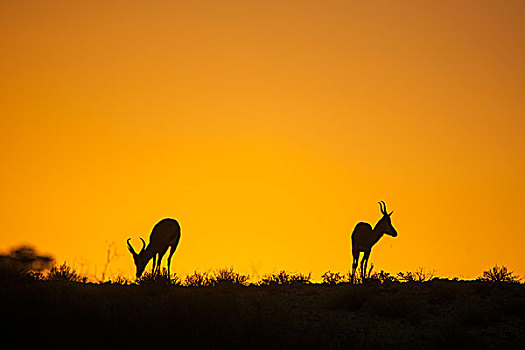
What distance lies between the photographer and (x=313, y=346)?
1555cm

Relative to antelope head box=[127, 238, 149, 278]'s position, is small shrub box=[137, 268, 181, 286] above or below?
below

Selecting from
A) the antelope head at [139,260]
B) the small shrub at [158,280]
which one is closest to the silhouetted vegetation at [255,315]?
the small shrub at [158,280]

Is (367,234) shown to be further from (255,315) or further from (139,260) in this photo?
(255,315)

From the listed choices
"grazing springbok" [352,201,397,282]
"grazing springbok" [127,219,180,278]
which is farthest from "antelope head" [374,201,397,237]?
"grazing springbok" [127,219,180,278]

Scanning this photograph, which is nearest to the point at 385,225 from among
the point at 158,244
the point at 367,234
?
the point at 367,234

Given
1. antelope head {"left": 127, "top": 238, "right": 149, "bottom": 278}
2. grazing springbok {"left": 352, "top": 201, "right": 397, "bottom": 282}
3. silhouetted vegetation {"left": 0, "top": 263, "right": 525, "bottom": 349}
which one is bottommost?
silhouetted vegetation {"left": 0, "top": 263, "right": 525, "bottom": 349}

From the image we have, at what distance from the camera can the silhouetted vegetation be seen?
15758 mm

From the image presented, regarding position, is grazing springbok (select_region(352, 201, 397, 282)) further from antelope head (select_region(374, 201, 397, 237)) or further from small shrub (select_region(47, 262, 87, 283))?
small shrub (select_region(47, 262, 87, 283))

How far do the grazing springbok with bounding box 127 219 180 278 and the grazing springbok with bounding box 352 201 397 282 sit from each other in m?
6.43

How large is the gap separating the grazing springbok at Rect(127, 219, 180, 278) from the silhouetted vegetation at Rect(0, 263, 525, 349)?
5173mm

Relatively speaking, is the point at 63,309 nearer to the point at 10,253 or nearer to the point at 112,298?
the point at 112,298

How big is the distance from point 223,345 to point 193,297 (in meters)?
1.92

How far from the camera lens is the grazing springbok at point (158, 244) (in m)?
25.3

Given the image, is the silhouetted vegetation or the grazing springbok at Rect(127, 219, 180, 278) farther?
the grazing springbok at Rect(127, 219, 180, 278)
